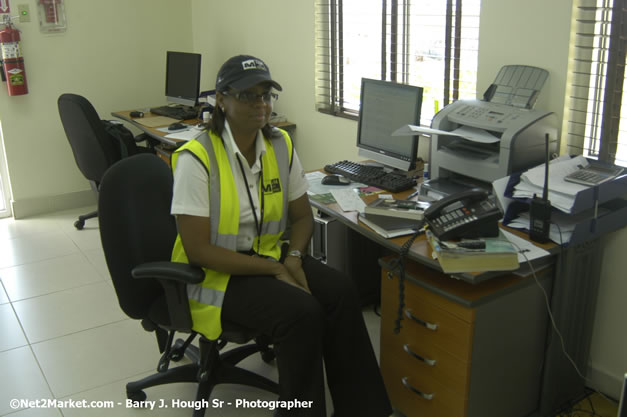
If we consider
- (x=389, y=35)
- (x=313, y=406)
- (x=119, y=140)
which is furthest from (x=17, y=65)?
(x=313, y=406)

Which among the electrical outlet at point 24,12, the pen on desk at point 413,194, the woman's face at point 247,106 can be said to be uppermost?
the electrical outlet at point 24,12

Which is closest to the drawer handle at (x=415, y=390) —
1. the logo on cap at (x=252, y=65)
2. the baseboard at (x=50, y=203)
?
the logo on cap at (x=252, y=65)

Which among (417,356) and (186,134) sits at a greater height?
(186,134)

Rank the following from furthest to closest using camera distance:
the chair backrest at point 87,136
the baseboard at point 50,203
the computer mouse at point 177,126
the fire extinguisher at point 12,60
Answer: the baseboard at point 50,203 < the fire extinguisher at point 12,60 < the computer mouse at point 177,126 < the chair backrest at point 87,136

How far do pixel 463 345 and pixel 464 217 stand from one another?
407mm

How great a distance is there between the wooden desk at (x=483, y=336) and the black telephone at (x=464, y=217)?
99 mm

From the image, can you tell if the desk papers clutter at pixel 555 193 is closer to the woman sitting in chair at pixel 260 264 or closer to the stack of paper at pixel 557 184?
the stack of paper at pixel 557 184

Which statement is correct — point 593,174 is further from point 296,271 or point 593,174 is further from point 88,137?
point 88,137

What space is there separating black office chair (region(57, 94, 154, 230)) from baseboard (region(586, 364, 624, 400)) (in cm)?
297

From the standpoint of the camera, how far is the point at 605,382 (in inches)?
92.6

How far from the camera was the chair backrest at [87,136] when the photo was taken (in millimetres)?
3748

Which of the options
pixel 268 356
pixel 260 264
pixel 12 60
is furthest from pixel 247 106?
pixel 12 60

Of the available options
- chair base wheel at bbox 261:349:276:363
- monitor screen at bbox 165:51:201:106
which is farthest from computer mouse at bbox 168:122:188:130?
chair base wheel at bbox 261:349:276:363

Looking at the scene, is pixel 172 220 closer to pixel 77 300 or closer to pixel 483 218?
pixel 483 218
